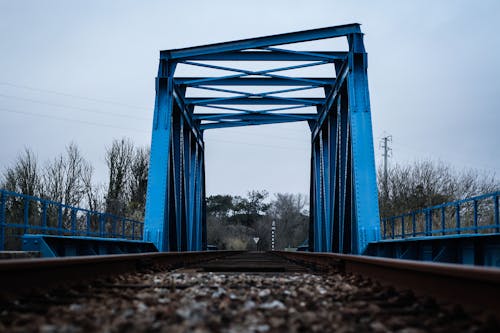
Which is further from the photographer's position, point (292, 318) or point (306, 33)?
point (306, 33)

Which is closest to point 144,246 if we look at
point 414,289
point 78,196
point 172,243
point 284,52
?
point 172,243

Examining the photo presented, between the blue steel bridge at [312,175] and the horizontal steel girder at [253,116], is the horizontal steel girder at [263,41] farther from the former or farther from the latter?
the horizontal steel girder at [253,116]

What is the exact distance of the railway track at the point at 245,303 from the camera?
8.95 ft

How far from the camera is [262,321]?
2.92 metres

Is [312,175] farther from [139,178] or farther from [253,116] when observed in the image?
[139,178]

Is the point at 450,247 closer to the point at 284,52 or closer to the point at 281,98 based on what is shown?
the point at 284,52

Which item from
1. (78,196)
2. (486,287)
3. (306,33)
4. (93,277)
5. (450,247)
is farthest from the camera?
(78,196)

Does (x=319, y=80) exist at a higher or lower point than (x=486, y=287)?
higher

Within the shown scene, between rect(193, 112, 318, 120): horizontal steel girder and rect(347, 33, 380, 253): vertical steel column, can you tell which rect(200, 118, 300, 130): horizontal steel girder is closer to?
rect(193, 112, 318, 120): horizontal steel girder

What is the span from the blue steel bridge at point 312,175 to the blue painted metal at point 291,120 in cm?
3

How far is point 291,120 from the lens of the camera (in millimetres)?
22938

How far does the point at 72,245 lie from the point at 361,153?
696cm

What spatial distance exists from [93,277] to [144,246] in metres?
8.08

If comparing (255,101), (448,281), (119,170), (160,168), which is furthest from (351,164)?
(119,170)
